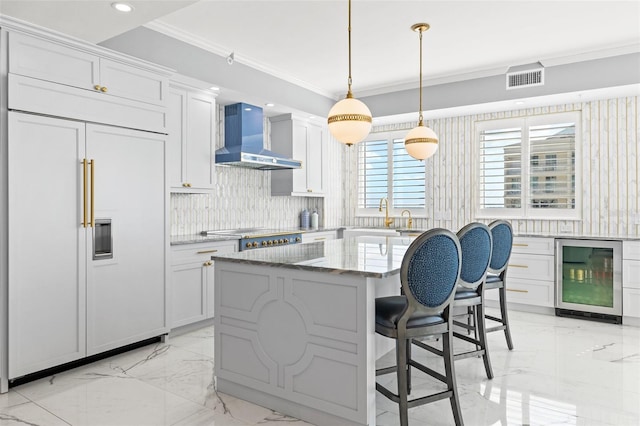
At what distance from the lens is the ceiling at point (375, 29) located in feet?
9.48

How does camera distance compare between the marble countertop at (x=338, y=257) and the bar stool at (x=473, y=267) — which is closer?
the marble countertop at (x=338, y=257)

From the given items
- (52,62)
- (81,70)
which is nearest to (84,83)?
(81,70)

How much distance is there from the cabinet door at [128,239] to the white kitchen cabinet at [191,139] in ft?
1.31

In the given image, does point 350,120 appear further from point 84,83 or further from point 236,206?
point 236,206

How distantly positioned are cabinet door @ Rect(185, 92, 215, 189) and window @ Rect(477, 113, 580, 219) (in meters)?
3.42

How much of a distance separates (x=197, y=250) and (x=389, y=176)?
3292 mm

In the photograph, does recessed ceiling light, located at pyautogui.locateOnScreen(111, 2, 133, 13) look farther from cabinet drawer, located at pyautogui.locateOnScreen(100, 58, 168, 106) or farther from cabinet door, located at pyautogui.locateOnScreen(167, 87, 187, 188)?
cabinet door, located at pyautogui.locateOnScreen(167, 87, 187, 188)

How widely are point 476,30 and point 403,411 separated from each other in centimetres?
337

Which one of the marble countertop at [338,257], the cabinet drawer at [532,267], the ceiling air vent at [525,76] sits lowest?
the cabinet drawer at [532,267]

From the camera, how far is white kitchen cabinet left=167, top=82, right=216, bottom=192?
13.4ft

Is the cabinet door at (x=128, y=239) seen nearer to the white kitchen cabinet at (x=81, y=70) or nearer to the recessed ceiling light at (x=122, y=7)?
the white kitchen cabinet at (x=81, y=70)

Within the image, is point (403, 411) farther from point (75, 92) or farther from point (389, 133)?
point (389, 133)

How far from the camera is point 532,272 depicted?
488cm

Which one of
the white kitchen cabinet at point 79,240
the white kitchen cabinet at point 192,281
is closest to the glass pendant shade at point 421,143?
the white kitchen cabinet at point 192,281
